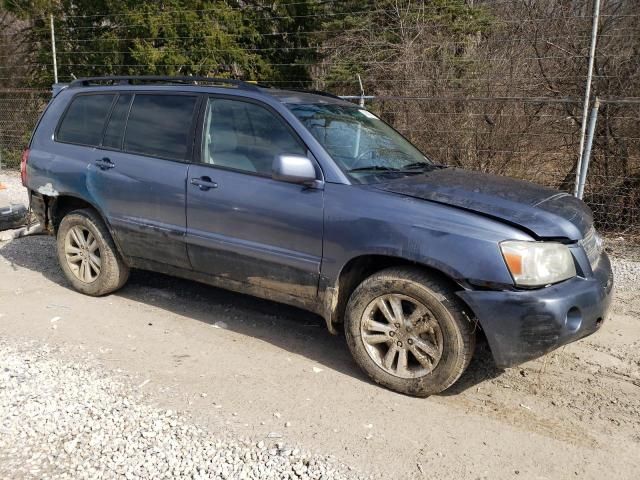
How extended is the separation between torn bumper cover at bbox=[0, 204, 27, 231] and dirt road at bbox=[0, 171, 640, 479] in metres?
2.09

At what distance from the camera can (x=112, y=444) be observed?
120 inches

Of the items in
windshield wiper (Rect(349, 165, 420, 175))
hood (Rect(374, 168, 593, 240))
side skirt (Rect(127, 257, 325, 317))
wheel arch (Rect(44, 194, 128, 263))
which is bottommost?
side skirt (Rect(127, 257, 325, 317))

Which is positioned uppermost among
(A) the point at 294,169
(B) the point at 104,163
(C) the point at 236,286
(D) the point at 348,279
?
(A) the point at 294,169

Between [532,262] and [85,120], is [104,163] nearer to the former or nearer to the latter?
[85,120]

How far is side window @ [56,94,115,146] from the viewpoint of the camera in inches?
203

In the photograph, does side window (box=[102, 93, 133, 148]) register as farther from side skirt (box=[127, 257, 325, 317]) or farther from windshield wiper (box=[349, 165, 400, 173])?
windshield wiper (box=[349, 165, 400, 173])

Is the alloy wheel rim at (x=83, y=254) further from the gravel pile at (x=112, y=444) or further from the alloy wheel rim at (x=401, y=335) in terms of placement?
the alloy wheel rim at (x=401, y=335)

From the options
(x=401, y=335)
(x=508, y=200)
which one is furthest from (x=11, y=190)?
(x=508, y=200)

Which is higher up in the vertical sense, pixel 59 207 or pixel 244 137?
pixel 244 137

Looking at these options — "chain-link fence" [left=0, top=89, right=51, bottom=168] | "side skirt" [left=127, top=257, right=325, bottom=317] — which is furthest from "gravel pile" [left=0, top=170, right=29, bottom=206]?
"side skirt" [left=127, top=257, right=325, bottom=317]

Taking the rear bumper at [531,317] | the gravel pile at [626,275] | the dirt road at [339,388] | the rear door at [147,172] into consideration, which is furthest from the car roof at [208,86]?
the gravel pile at [626,275]

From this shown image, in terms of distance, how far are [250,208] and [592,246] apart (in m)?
2.30

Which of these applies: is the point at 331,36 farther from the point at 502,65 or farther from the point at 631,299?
the point at 631,299

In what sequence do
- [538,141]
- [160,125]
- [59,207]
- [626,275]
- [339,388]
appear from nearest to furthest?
[339,388] < [160,125] < [59,207] < [626,275] < [538,141]
